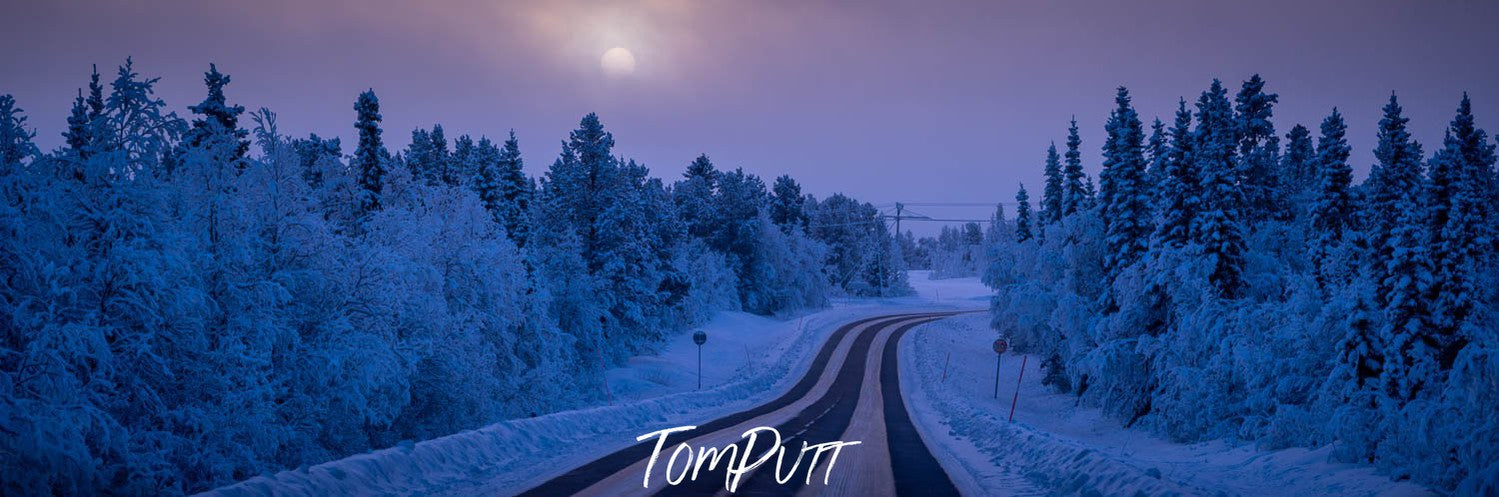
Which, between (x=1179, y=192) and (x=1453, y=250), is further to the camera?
(x=1179, y=192)

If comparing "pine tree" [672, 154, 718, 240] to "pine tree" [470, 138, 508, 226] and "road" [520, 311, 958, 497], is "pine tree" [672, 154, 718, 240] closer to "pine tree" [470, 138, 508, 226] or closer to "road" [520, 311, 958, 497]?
"pine tree" [470, 138, 508, 226]

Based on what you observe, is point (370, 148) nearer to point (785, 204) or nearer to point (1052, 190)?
point (1052, 190)

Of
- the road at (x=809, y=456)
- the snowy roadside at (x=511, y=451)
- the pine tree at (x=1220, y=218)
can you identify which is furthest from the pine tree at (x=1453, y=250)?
the snowy roadside at (x=511, y=451)

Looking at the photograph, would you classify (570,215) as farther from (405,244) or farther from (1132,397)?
(1132,397)

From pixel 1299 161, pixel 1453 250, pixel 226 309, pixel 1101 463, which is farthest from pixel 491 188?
pixel 1299 161

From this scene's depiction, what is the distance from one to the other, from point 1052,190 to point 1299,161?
11913mm

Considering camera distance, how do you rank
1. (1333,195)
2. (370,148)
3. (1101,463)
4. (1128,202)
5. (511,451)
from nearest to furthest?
(1101,463)
(511,451)
(1333,195)
(1128,202)
(370,148)

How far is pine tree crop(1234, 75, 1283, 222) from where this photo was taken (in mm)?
28906

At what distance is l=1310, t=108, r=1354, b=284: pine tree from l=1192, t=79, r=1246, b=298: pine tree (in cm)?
280

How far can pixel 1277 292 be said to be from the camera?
A: 24.7m

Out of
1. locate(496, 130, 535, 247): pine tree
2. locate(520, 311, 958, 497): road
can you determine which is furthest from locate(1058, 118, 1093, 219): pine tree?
locate(496, 130, 535, 247): pine tree

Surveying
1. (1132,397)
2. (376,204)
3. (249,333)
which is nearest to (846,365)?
(1132,397)

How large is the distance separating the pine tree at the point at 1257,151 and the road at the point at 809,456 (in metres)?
15.4

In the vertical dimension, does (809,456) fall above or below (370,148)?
below
